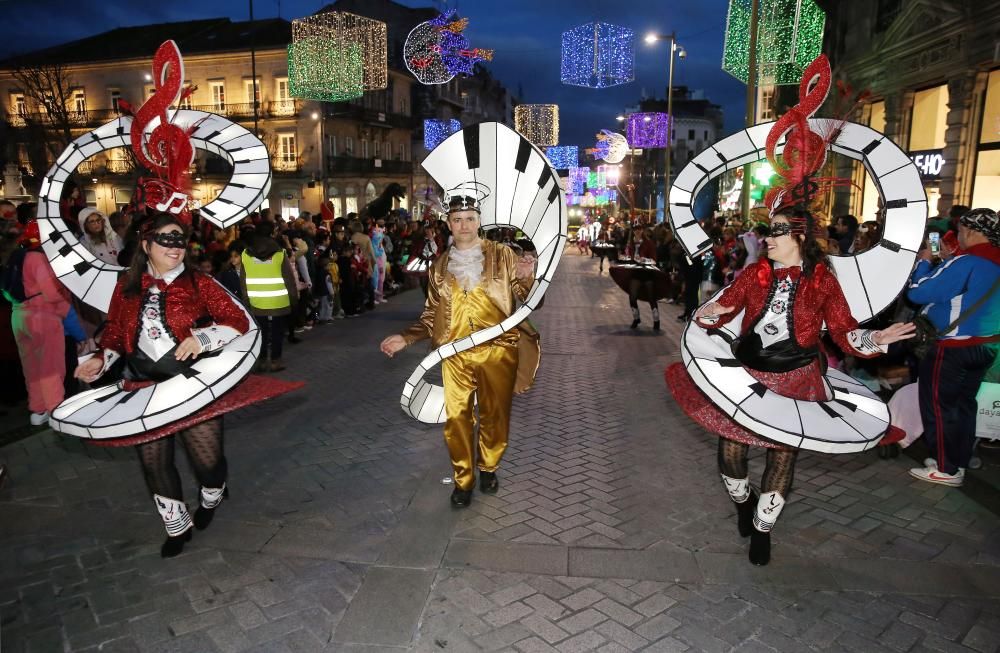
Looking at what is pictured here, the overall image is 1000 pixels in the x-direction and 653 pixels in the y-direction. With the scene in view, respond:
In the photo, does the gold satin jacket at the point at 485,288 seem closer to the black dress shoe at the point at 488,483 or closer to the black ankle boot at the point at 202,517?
the black dress shoe at the point at 488,483

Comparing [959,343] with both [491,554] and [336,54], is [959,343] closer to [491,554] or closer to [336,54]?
[491,554]

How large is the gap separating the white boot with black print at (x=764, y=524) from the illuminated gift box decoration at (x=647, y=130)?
1960cm

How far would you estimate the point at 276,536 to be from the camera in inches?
160

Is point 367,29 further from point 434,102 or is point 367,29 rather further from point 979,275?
point 434,102

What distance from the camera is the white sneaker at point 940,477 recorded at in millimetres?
4852

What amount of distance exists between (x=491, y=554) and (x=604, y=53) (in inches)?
517

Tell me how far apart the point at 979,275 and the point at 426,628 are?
13.9 feet

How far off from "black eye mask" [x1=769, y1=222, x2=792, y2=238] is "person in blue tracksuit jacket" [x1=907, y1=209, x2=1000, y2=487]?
71.4 inches

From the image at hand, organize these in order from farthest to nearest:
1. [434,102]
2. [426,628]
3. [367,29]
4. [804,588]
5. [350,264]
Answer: [434,102] < [367,29] < [350,264] < [804,588] < [426,628]

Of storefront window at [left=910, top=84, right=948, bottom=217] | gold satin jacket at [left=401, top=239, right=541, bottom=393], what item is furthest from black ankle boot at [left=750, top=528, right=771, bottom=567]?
storefront window at [left=910, top=84, right=948, bottom=217]

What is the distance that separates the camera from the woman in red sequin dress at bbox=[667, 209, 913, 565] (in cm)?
356

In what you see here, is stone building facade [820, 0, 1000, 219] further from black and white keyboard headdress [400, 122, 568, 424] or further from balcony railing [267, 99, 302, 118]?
balcony railing [267, 99, 302, 118]

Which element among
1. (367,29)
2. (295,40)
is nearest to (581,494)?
(367,29)

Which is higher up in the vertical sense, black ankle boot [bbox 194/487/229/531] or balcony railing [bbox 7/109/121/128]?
balcony railing [bbox 7/109/121/128]
